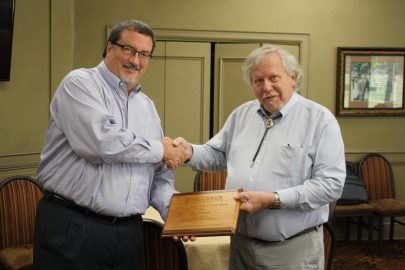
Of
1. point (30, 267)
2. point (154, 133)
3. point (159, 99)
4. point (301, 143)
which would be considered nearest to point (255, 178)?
point (301, 143)

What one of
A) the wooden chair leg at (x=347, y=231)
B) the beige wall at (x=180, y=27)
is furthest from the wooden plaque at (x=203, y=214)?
the wooden chair leg at (x=347, y=231)

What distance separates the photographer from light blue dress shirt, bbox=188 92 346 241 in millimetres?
1830

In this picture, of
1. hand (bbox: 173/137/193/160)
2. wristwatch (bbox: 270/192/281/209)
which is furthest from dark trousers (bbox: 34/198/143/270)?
wristwatch (bbox: 270/192/281/209)

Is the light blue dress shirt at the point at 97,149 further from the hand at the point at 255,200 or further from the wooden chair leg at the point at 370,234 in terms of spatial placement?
the wooden chair leg at the point at 370,234

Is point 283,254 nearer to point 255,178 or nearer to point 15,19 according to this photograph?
point 255,178

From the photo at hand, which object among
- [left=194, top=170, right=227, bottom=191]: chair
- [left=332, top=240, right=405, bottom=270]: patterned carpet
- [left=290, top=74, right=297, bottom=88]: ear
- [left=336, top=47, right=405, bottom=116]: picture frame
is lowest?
[left=332, top=240, right=405, bottom=270]: patterned carpet

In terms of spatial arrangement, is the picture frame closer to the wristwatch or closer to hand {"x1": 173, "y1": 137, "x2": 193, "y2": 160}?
hand {"x1": 173, "y1": 137, "x2": 193, "y2": 160}

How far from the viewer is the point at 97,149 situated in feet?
5.45

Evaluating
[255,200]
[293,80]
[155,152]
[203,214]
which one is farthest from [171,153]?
[293,80]

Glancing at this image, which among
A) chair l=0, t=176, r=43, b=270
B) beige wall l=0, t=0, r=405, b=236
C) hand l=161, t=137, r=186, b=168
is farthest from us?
beige wall l=0, t=0, r=405, b=236

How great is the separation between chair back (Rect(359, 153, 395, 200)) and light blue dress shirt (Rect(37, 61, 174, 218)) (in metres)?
3.57

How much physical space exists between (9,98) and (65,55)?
67 cm

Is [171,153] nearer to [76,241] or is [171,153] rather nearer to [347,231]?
[76,241]

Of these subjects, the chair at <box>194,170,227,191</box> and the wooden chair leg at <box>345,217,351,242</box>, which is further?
the wooden chair leg at <box>345,217,351,242</box>
